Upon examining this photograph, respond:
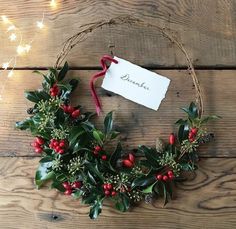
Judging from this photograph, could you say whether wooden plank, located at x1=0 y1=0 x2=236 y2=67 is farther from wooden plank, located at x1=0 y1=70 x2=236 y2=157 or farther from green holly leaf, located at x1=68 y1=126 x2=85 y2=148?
green holly leaf, located at x1=68 y1=126 x2=85 y2=148

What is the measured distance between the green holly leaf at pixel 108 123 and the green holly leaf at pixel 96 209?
0.53 ft

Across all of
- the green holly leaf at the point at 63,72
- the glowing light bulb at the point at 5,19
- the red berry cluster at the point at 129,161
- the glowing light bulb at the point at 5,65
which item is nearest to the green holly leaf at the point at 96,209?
the red berry cluster at the point at 129,161

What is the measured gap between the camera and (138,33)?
1160mm

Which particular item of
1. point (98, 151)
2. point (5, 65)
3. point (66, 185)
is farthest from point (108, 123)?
point (5, 65)

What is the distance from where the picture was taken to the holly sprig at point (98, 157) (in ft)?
3.43

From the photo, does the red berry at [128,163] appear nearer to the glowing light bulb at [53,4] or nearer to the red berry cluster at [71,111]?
the red berry cluster at [71,111]

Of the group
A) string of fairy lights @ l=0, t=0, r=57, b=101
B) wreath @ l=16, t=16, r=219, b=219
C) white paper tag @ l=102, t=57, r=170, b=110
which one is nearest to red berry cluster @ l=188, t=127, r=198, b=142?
wreath @ l=16, t=16, r=219, b=219

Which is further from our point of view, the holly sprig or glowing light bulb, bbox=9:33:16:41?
glowing light bulb, bbox=9:33:16:41

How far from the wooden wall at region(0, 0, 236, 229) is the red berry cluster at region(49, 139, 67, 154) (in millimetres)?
83

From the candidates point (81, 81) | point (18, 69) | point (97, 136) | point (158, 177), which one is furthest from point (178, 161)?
point (18, 69)

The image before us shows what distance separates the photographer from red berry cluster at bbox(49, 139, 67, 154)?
3.45ft

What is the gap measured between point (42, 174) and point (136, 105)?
28cm

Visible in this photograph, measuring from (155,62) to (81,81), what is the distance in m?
0.19

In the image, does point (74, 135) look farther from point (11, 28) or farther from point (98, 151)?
point (11, 28)
